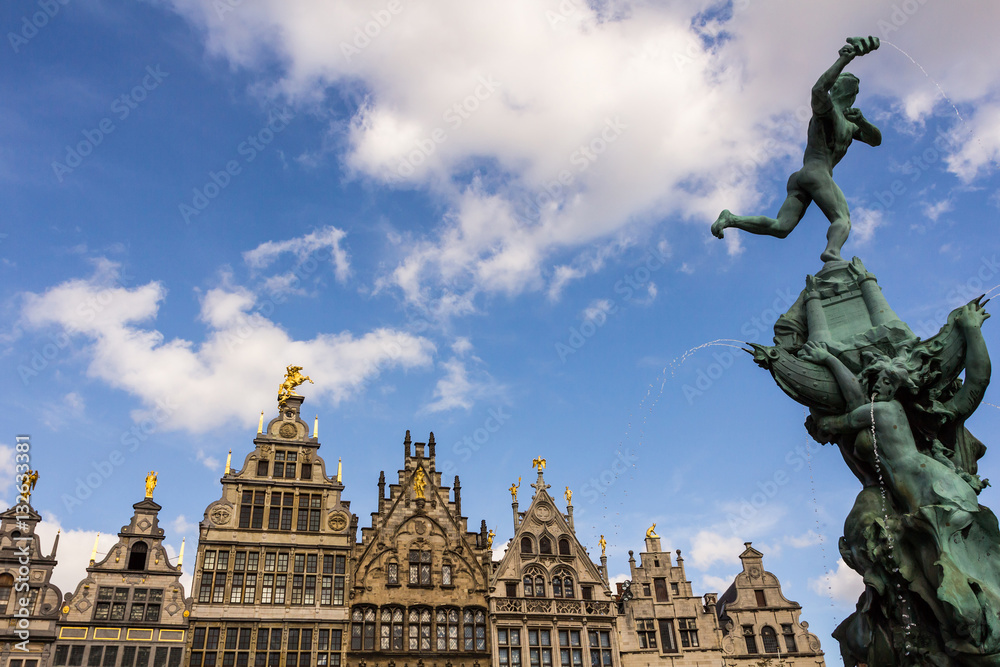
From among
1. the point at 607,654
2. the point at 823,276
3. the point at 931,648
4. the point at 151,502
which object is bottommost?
the point at 931,648

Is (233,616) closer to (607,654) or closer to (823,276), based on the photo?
(607,654)

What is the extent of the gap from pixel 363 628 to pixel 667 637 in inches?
478

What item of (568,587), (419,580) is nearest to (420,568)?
(419,580)

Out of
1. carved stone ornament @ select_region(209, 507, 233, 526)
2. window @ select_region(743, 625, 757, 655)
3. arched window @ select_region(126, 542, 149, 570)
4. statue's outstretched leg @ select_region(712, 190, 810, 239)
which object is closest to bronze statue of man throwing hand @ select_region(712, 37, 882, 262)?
statue's outstretched leg @ select_region(712, 190, 810, 239)

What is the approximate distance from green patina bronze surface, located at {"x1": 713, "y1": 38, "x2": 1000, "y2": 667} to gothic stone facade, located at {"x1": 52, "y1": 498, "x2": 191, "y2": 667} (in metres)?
22.9

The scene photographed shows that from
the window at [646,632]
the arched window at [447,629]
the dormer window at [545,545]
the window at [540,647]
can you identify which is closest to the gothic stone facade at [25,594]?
the arched window at [447,629]

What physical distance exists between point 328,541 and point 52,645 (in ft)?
31.5

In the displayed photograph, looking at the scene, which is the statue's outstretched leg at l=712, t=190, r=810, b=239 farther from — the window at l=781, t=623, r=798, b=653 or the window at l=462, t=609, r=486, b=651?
the window at l=781, t=623, r=798, b=653

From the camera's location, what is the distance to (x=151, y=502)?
29562 millimetres

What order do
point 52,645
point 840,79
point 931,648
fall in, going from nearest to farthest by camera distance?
point 931,648 < point 840,79 < point 52,645

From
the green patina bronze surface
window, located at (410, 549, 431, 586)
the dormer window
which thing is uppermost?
the dormer window

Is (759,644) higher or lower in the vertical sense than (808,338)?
lower

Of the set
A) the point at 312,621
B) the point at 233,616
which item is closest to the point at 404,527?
the point at 312,621

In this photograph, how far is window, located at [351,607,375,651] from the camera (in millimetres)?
28531
